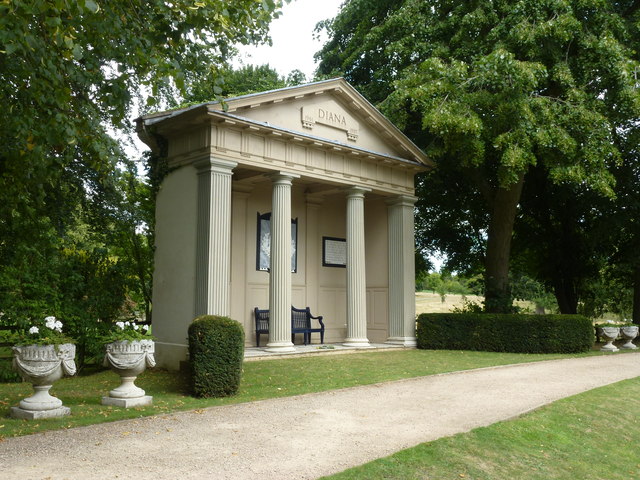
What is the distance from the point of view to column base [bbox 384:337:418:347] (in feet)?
56.9

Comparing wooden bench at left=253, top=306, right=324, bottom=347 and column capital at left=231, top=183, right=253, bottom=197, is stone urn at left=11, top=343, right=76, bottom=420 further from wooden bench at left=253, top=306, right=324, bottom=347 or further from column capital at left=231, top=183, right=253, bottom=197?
column capital at left=231, top=183, right=253, bottom=197

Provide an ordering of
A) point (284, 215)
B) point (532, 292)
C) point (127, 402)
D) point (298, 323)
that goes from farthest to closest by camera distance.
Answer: point (532, 292) → point (298, 323) → point (284, 215) → point (127, 402)

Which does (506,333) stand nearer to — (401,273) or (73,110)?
(401,273)

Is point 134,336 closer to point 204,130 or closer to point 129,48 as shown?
point 129,48

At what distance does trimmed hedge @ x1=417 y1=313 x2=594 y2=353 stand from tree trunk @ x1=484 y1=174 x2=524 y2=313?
190 cm

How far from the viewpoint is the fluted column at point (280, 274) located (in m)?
14.2

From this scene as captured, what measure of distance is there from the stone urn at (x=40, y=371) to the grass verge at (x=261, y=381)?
181mm

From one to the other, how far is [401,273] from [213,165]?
23.0 feet

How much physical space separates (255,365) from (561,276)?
1528 cm

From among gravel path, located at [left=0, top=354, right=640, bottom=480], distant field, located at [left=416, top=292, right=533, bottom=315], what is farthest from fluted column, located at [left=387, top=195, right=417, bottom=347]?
distant field, located at [left=416, top=292, right=533, bottom=315]

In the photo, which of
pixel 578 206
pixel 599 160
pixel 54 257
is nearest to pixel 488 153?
pixel 599 160

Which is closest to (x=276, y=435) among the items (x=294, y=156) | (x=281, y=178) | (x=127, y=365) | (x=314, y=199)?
(x=127, y=365)

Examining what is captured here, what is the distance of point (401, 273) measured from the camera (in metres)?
17.7

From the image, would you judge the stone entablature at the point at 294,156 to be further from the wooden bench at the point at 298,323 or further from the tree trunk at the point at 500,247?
the wooden bench at the point at 298,323
